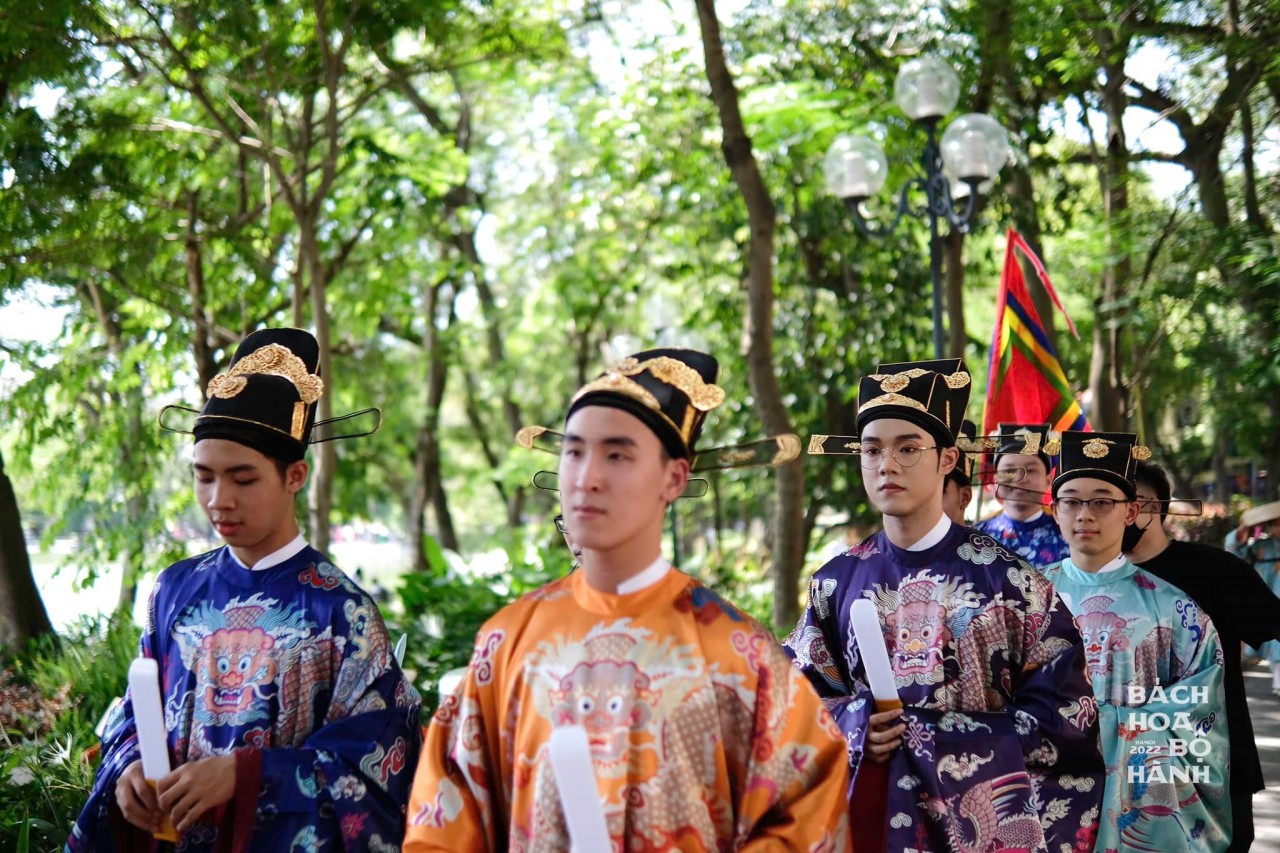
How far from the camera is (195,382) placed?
12.0m

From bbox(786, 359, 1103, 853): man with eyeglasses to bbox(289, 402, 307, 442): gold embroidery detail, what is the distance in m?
1.62

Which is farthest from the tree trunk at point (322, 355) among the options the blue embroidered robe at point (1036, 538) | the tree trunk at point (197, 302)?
the blue embroidered robe at point (1036, 538)

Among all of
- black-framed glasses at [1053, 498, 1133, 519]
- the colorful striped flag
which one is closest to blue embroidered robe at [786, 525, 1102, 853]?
black-framed glasses at [1053, 498, 1133, 519]

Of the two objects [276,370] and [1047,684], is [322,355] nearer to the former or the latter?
[276,370]

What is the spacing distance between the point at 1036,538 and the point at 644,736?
406 cm

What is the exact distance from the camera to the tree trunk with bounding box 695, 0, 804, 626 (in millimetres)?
8883

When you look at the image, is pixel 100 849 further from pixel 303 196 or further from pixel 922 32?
pixel 922 32

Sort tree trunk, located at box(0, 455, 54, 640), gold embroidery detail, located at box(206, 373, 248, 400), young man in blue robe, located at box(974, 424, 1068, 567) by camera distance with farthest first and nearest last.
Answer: tree trunk, located at box(0, 455, 54, 640) < young man in blue robe, located at box(974, 424, 1068, 567) < gold embroidery detail, located at box(206, 373, 248, 400)

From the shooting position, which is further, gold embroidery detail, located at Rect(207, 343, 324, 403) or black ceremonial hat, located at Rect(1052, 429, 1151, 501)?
black ceremonial hat, located at Rect(1052, 429, 1151, 501)

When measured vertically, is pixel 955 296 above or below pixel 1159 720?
above

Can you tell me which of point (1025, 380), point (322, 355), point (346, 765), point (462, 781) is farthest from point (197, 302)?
point (462, 781)

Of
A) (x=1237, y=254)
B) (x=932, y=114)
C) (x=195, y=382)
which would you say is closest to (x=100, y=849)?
(x=932, y=114)

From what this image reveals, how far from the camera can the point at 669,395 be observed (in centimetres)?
284

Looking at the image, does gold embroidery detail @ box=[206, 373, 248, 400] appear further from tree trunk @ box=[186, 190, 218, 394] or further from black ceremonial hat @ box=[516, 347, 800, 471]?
tree trunk @ box=[186, 190, 218, 394]
